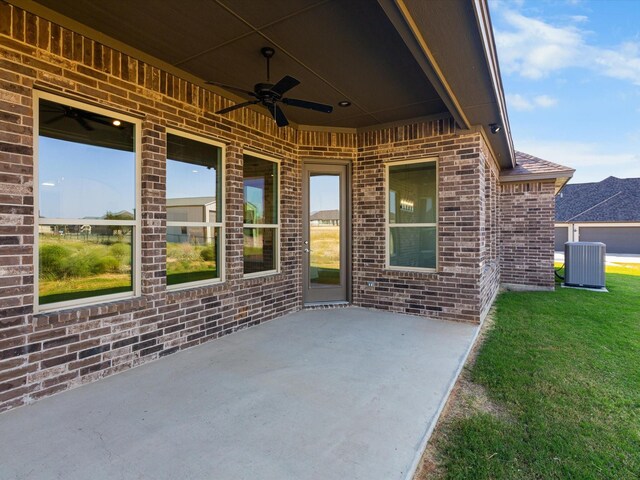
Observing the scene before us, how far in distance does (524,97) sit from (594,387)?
36.7 m

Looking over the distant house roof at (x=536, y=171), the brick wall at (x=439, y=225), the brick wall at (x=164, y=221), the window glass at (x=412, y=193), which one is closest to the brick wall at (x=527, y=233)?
the distant house roof at (x=536, y=171)

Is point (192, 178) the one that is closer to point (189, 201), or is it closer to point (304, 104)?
point (189, 201)

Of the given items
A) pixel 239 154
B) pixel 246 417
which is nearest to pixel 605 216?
pixel 239 154

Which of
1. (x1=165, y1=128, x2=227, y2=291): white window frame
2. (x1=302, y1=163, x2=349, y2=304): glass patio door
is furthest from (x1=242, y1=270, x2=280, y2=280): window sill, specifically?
(x1=302, y1=163, x2=349, y2=304): glass patio door

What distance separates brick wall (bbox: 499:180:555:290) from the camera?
8164 mm

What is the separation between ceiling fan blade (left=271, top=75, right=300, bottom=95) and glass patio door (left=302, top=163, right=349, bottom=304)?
2.51 m

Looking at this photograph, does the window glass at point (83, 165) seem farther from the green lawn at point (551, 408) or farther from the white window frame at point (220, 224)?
the green lawn at point (551, 408)

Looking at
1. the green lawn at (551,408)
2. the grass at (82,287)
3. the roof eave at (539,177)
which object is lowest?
the green lawn at (551,408)

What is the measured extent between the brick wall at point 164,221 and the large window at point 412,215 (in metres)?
0.19

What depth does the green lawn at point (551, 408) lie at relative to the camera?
2.01 meters

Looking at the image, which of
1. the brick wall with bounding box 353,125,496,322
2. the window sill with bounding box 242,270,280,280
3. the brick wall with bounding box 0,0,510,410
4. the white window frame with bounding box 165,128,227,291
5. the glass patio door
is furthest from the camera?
the glass patio door

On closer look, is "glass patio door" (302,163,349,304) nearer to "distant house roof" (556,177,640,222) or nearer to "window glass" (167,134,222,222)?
"window glass" (167,134,222,222)

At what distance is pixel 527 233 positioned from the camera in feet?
27.5

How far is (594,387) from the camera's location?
118 inches
